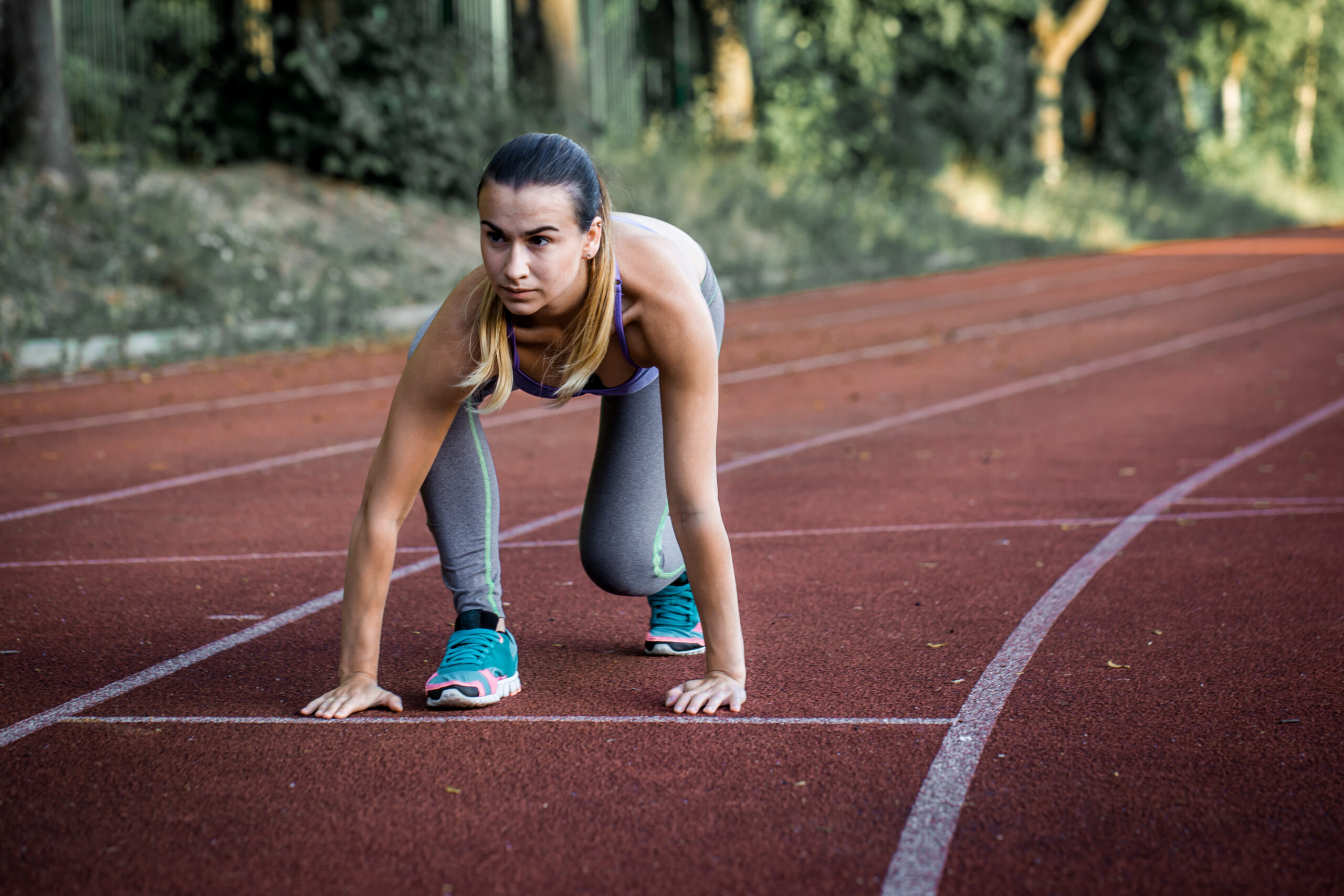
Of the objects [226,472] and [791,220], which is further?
[791,220]

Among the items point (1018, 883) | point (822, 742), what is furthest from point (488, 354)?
point (1018, 883)

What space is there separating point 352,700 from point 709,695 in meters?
0.96

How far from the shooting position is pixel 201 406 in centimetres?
1009

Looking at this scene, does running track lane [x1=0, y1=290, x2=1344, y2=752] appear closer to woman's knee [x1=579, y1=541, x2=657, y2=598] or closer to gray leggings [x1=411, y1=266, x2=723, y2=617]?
gray leggings [x1=411, y1=266, x2=723, y2=617]

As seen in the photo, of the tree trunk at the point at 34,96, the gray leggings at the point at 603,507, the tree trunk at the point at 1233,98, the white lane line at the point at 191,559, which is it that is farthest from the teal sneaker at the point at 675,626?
the tree trunk at the point at 1233,98

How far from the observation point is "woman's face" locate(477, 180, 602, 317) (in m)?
3.24

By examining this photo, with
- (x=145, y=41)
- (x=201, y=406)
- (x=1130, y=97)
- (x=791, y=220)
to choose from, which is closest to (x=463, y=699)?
(x=201, y=406)

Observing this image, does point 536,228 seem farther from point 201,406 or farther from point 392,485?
point 201,406

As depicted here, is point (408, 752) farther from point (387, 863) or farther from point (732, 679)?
point (732, 679)

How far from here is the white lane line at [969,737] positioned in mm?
2881

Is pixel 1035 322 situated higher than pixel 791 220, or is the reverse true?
pixel 791 220

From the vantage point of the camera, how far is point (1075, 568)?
536 centimetres

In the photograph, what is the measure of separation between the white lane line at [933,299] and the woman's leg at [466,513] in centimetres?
1011

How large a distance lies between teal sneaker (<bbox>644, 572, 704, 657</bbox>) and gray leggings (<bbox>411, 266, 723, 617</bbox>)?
5.1 inches
